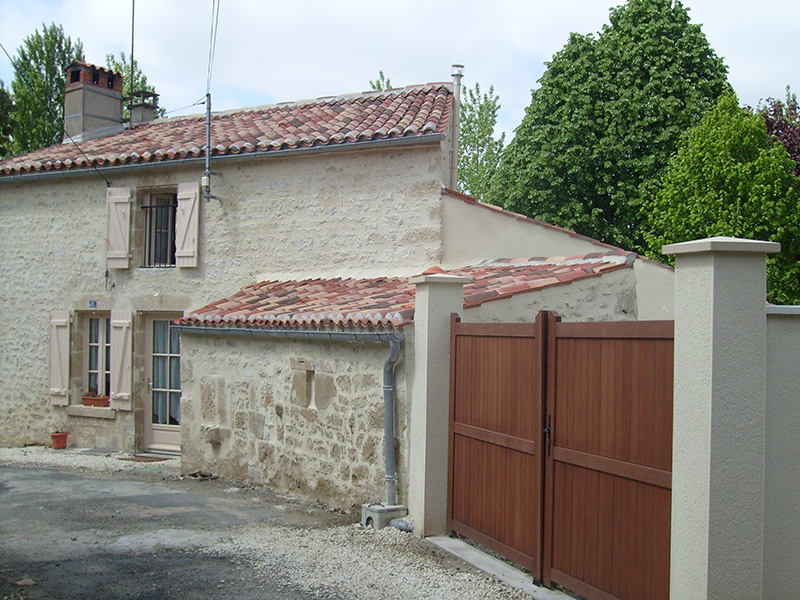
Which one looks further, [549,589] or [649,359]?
[549,589]

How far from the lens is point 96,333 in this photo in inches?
521

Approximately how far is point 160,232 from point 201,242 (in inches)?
45.5

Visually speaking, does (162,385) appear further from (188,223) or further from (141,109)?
(141,109)

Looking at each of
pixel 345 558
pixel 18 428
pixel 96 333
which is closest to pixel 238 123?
pixel 96 333

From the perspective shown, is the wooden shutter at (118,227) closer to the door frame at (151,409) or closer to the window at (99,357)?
the door frame at (151,409)

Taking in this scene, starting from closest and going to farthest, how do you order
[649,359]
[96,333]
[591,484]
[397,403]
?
[649,359] < [591,484] < [397,403] < [96,333]

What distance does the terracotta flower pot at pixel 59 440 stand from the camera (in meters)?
12.7

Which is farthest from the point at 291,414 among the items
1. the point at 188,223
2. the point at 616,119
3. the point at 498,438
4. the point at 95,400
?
the point at 616,119

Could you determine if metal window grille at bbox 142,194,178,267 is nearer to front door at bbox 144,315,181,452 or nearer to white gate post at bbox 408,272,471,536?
front door at bbox 144,315,181,452

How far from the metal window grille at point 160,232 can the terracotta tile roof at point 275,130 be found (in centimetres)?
85

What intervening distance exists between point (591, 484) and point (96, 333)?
35.2 ft

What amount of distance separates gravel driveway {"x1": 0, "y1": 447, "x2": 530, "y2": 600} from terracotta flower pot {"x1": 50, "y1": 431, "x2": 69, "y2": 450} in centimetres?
389

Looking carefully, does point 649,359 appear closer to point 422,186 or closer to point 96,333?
point 422,186

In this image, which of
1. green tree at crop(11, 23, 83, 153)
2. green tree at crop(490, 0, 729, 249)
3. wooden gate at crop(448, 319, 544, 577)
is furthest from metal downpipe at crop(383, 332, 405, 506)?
green tree at crop(11, 23, 83, 153)
